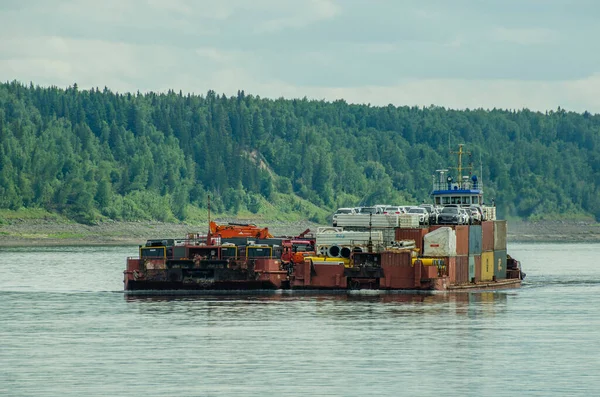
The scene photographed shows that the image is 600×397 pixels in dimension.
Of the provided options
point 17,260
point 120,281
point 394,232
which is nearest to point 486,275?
point 394,232

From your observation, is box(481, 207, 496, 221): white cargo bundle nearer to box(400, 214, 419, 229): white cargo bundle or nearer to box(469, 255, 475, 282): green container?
box(469, 255, 475, 282): green container

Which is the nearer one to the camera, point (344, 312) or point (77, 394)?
point (77, 394)

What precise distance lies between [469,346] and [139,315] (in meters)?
23.8

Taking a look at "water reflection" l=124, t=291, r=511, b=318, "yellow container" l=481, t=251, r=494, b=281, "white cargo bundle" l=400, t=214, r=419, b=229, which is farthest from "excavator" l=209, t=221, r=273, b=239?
"yellow container" l=481, t=251, r=494, b=281

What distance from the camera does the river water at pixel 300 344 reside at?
186 ft

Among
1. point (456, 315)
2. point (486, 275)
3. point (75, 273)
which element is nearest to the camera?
point (456, 315)

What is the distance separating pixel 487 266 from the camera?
4387 inches

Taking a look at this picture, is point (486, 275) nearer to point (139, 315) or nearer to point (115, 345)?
point (139, 315)

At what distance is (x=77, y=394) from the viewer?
5456 cm

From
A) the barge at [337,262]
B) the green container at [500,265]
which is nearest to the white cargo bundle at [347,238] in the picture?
the barge at [337,262]

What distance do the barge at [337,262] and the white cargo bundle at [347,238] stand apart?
0.23 feet

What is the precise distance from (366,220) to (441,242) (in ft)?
21.3

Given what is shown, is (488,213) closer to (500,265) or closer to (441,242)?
(500,265)

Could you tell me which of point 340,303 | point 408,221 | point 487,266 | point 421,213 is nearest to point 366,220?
point 408,221
